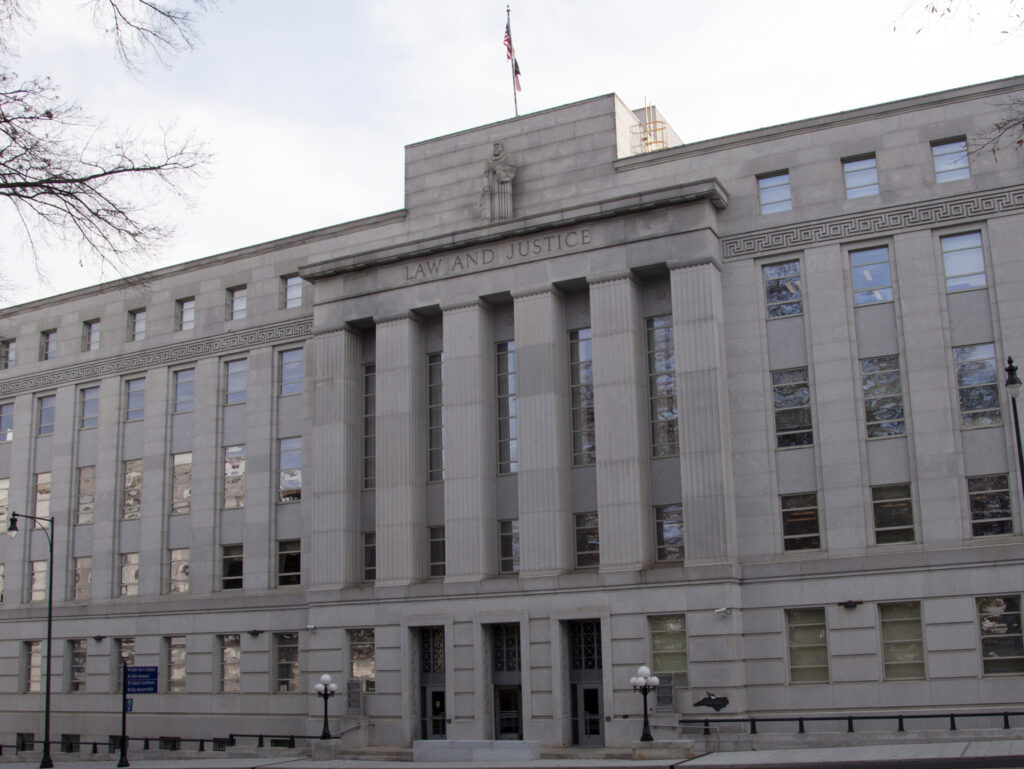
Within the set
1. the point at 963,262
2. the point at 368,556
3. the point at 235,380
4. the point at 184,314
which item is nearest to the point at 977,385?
the point at 963,262

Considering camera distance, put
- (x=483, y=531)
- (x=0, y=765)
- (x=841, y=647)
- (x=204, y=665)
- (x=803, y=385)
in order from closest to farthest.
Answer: (x=841, y=647), (x=803, y=385), (x=483, y=531), (x=0, y=765), (x=204, y=665)

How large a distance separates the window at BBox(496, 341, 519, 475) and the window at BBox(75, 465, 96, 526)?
21758 millimetres

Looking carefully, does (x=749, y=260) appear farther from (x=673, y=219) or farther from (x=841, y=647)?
(x=841, y=647)

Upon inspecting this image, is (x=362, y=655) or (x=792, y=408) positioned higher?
(x=792, y=408)

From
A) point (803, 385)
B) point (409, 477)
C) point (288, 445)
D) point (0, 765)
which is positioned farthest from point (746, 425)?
point (0, 765)

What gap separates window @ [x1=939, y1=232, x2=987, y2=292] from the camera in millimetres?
36719

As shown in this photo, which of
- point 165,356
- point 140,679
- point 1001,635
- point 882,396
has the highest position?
point 165,356

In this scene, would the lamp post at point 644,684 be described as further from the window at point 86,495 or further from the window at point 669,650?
the window at point 86,495

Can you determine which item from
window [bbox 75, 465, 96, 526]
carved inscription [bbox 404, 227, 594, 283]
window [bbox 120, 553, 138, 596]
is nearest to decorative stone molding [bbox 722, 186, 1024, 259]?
carved inscription [bbox 404, 227, 594, 283]

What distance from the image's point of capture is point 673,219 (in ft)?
130

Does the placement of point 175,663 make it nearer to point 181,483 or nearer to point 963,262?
point 181,483

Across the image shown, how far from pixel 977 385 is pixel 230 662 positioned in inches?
1224

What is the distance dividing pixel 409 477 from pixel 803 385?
1489 centimetres

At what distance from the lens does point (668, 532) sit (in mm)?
39188
